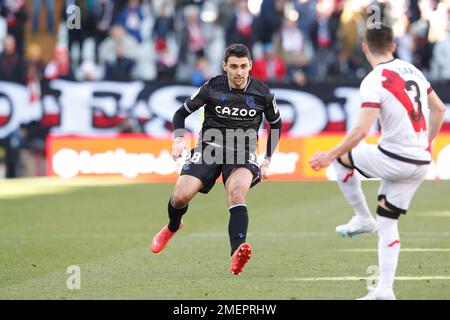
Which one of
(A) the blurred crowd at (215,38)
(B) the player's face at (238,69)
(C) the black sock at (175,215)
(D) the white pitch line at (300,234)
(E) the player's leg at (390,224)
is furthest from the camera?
(A) the blurred crowd at (215,38)

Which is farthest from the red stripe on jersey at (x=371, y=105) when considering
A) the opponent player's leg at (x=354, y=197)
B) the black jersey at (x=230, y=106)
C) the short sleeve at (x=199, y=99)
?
the short sleeve at (x=199, y=99)

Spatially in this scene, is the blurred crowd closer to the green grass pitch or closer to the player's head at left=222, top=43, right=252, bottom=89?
the green grass pitch

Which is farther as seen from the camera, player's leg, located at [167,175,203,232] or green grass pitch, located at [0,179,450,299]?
player's leg, located at [167,175,203,232]

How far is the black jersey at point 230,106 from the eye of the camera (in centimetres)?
991

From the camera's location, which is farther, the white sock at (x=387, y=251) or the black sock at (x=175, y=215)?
the black sock at (x=175, y=215)

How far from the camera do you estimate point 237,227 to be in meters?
9.32

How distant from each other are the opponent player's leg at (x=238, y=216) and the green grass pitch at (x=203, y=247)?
179 millimetres

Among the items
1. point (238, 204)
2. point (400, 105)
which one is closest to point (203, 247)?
point (238, 204)

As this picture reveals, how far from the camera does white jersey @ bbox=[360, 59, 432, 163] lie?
7.89 m

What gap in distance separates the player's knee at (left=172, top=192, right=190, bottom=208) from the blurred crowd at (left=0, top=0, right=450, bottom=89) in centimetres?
1308

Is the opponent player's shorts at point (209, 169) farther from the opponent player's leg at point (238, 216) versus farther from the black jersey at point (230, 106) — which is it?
the black jersey at point (230, 106)

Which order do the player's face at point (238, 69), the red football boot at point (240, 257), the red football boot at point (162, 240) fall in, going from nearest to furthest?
the red football boot at point (240, 257) < the player's face at point (238, 69) < the red football boot at point (162, 240)

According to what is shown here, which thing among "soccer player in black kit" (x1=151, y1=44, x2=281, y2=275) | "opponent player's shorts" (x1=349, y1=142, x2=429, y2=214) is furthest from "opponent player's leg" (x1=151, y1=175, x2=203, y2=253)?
"opponent player's shorts" (x1=349, y1=142, x2=429, y2=214)

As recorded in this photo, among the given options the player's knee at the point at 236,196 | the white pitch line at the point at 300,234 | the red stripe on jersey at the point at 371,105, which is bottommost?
the white pitch line at the point at 300,234
